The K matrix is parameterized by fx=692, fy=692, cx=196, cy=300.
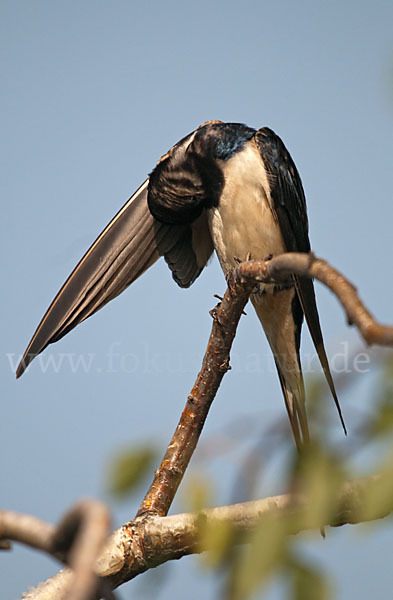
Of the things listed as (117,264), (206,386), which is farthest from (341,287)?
(117,264)

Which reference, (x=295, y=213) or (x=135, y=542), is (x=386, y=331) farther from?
(x=295, y=213)

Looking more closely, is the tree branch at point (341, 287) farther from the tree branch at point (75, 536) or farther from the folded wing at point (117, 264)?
the folded wing at point (117, 264)

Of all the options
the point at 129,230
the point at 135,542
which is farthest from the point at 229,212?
the point at 135,542

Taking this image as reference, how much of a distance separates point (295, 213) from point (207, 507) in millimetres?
1419

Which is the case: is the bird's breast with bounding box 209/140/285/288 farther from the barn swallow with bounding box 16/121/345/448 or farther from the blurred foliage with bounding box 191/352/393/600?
the blurred foliage with bounding box 191/352/393/600

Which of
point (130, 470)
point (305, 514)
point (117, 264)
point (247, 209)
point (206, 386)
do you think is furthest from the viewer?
point (117, 264)

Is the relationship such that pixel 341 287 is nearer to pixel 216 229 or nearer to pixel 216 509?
pixel 216 509

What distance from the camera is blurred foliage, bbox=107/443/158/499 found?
0.58 meters

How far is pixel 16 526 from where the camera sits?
1.73 feet

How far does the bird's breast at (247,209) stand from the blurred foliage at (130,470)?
1289mm

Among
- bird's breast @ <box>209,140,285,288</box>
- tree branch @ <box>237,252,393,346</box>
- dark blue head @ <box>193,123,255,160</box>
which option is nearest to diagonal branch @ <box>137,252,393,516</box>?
tree branch @ <box>237,252,393,346</box>

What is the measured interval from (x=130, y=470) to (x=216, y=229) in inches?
53.9

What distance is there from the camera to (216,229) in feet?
6.28

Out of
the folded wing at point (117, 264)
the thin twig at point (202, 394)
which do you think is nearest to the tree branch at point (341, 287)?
the thin twig at point (202, 394)
